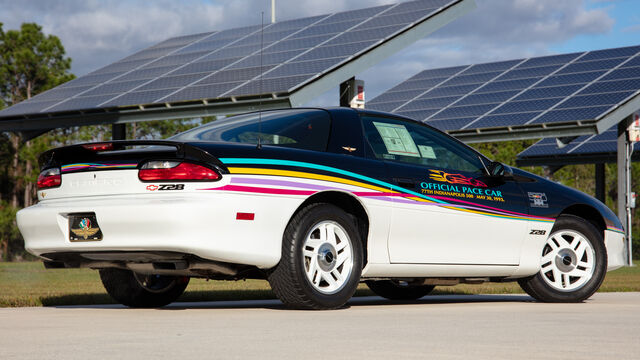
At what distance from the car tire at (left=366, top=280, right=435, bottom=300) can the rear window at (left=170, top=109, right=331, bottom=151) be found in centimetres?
205

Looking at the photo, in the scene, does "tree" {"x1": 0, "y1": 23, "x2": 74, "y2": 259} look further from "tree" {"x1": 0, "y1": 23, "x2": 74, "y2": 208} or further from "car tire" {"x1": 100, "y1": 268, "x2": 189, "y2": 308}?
"car tire" {"x1": 100, "y1": 268, "x2": 189, "y2": 308}

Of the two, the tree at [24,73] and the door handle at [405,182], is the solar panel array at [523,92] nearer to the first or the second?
the door handle at [405,182]

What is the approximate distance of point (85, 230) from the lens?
655 cm

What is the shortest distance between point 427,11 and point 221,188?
35.6 ft

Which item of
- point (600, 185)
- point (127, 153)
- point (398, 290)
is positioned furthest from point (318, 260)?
point (600, 185)

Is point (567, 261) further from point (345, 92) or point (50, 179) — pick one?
point (345, 92)

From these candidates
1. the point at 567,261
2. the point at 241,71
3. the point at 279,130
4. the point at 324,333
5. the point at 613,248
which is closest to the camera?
the point at 324,333

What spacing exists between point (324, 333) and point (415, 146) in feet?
9.40

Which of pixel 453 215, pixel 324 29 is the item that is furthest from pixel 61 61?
pixel 453 215

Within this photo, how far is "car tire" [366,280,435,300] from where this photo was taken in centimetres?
888

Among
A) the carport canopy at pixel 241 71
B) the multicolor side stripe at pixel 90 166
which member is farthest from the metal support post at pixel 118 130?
the multicolor side stripe at pixel 90 166

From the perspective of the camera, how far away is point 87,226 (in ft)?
21.5

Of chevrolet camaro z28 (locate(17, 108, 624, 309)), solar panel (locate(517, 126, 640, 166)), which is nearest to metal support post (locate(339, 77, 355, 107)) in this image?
chevrolet camaro z28 (locate(17, 108, 624, 309))

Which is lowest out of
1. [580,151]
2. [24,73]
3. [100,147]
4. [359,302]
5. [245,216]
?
[359,302]
